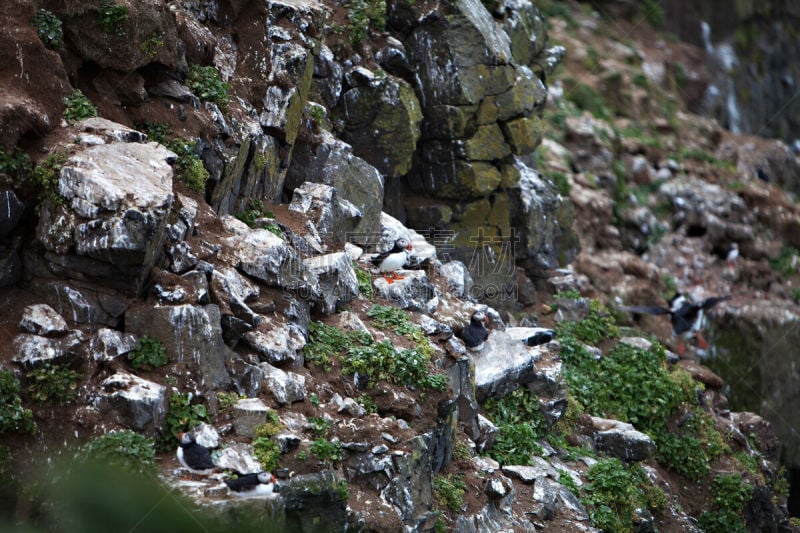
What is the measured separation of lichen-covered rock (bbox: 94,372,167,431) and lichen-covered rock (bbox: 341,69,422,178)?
789cm

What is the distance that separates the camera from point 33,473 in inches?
332

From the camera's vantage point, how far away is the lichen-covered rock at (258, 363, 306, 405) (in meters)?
9.99

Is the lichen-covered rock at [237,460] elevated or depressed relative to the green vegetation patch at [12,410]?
depressed

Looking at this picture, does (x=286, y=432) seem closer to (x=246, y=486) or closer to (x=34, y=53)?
(x=246, y=486)

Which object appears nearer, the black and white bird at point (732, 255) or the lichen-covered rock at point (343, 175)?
the lichen-covered rock at point (343, 175)

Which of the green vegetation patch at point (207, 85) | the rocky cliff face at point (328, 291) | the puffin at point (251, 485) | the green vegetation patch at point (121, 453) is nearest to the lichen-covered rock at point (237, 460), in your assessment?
the rocky cliff face at point (328, 291)

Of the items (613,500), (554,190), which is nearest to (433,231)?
(554,190)

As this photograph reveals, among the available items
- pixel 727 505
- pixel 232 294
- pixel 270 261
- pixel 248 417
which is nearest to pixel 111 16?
pixel 270 261

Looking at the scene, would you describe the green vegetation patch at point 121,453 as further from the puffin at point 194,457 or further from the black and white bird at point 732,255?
the black and white bird at point 732,255

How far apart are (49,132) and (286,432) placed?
4690 millimetres

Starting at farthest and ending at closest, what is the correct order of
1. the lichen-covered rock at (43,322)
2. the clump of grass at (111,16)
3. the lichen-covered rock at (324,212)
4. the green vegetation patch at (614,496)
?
the lichen-covered rock at (324,212) → the green vegetation patch at (614,496) → the clump of grass at (111,16) → the lichen-covered rock at (43,322)

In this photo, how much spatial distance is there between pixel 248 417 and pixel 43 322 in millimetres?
2527

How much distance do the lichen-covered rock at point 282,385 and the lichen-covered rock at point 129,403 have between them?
1.44 meters

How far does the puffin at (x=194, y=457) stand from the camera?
866 cm
